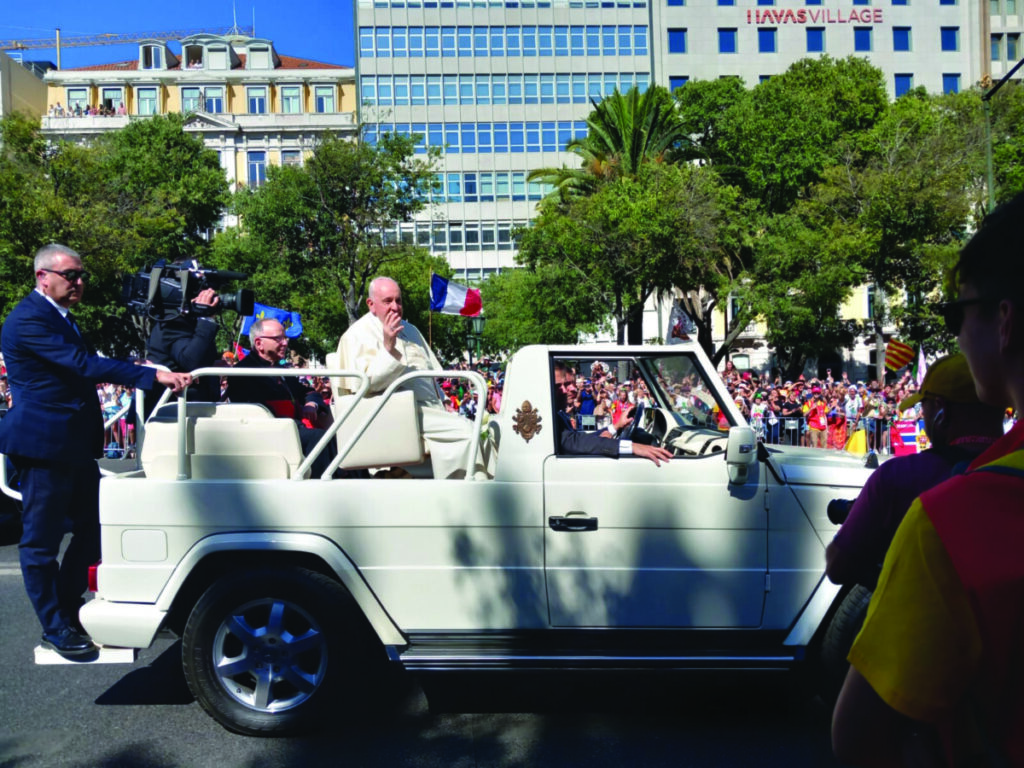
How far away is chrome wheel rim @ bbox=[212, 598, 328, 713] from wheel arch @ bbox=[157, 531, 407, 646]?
20 centimetres

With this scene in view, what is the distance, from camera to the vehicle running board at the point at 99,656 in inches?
178

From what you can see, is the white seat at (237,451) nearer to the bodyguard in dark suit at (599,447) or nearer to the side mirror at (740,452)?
the bodyguard in dark suit at (599,447)

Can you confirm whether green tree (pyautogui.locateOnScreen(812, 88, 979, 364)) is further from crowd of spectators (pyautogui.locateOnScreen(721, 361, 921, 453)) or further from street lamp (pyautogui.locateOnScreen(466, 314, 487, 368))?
street lamp (pyautogui.locateOnScreen(466, 314, 487, 368))

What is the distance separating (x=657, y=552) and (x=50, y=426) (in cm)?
301

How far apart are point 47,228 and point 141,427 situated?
84.8 ft

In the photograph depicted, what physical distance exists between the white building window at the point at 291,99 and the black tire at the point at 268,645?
72146 mm

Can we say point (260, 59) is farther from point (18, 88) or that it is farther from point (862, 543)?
point (862, 543)

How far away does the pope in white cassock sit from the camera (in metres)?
4.70

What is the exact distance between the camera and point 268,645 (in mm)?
4406

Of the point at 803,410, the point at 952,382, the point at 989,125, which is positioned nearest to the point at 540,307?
the point at 989,125

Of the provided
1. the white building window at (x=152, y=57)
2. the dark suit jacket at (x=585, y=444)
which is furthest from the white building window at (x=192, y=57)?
the dark suit jacket at (x=585, y=444)

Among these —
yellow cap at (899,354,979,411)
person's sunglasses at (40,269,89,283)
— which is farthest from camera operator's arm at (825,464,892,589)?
person's sunglasses at (40,269,89,283)

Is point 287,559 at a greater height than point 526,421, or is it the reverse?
point 526,421

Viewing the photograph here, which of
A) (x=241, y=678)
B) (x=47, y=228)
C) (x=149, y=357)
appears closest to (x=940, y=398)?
(x=241, y=678)
